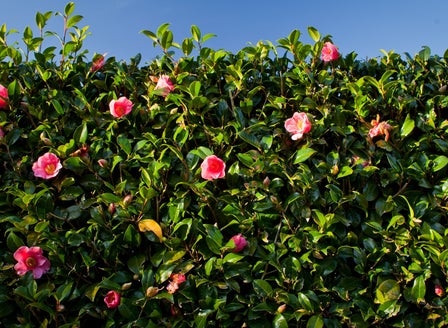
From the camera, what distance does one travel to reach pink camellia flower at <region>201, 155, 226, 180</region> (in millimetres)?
2074

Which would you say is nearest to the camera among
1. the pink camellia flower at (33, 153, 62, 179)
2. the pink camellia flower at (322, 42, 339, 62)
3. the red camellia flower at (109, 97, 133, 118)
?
the pink camellia flower at (33, 153, 62, 179)

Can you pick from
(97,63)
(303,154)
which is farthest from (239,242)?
(97,63)

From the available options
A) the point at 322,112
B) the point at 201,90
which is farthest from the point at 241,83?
the point at 322,112

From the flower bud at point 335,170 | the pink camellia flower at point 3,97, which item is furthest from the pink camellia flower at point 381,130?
the pink camellia flower at point 3,97

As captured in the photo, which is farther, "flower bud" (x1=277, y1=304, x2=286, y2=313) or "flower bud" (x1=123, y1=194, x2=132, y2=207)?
"flower bud" (x1=123, y1=194, x2=132, y2=207)

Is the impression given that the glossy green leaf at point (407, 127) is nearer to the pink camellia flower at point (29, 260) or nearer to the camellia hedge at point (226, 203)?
the camellia hedge at point (226, 203)

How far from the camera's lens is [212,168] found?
6.84ft

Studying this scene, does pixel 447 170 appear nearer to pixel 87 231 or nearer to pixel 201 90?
pixel 201 90

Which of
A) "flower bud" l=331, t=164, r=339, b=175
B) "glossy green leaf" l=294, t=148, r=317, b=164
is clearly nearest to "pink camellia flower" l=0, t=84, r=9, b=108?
"glossy green leaf" l=294, t=148, r=317, b=164

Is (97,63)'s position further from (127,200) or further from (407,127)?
(407,127)

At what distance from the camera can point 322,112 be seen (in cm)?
229

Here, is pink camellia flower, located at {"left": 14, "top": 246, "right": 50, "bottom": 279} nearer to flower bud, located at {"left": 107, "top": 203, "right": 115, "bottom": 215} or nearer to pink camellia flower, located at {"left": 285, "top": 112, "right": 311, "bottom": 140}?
flower bud, located at {"left": 107, "top": 203, "right": 115, "bottom": 215}

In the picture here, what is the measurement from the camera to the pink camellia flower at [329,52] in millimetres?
2520

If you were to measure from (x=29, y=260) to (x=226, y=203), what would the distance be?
87 centimetres
